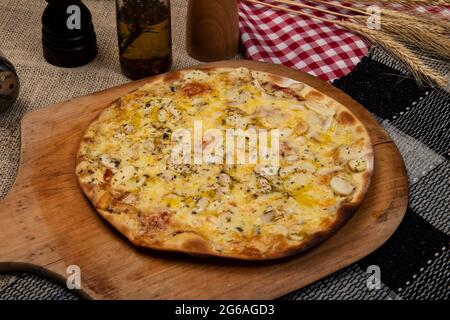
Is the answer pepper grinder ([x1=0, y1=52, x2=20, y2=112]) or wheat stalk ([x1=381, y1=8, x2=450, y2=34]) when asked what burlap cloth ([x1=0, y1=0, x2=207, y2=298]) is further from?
wheat stalk ([x1=381, y1=8, x2=450, y2=34])

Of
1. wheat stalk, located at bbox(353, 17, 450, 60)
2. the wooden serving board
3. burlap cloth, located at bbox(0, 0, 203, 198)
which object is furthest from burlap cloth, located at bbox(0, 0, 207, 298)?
wheat stalk, located at bbox(353, 17, 450, 60)

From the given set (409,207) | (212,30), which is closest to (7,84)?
(212,30)

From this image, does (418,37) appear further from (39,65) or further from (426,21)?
(39,65)

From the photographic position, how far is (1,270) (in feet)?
8.30

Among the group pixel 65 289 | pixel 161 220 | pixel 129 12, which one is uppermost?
pixel 129 12

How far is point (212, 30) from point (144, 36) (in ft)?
1.51

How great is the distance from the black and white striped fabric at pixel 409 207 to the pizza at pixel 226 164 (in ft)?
0.74

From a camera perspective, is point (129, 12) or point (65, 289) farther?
point (129, 12)

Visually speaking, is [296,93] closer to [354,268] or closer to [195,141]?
[195,141]

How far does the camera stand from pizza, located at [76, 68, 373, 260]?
2.56 m

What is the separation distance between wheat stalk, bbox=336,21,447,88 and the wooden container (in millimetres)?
742

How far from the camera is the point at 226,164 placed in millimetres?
2859

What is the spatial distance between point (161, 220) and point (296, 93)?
1046 millimetres

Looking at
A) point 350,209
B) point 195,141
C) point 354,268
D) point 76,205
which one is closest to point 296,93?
point 195,141
